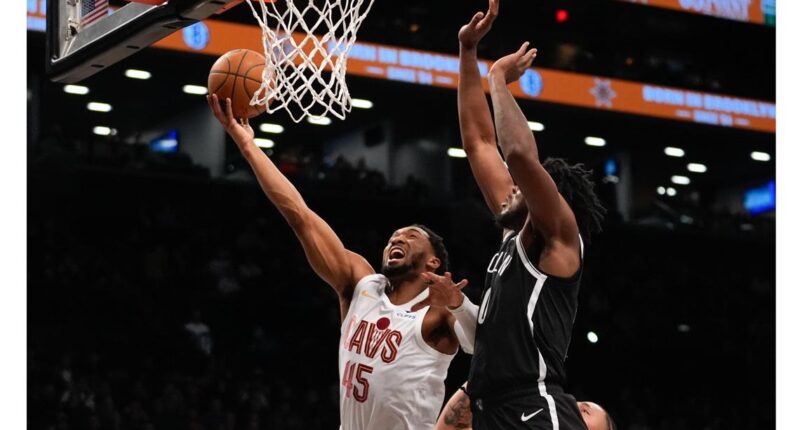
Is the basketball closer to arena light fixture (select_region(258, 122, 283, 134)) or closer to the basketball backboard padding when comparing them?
the basketball backboard padding

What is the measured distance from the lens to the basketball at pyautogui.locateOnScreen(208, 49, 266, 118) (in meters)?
5.37

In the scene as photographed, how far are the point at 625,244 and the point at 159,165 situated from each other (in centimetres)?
698

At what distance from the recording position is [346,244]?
51.2ft

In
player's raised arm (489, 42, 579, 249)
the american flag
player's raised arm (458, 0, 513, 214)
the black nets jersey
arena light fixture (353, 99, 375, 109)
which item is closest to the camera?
player's raised arm (489, 42, 579, 249)

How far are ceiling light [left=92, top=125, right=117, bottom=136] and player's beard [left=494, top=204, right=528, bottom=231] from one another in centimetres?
1254

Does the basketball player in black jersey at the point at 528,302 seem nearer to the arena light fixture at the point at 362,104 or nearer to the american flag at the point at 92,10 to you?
the american flag at the point at 92,10

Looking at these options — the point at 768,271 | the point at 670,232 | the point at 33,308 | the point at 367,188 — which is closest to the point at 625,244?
the point at 670,232

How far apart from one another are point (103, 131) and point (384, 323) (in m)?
12.0

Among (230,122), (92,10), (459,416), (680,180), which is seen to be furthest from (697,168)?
(92,10)

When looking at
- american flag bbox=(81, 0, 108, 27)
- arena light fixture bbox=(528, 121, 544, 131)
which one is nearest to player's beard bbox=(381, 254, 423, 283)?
american flag bbox=(81, 0, 108, 27)

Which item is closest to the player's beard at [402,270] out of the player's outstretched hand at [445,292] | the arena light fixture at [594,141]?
the player's outstretched hand at [445,292]

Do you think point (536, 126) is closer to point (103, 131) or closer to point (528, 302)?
point (103, 131)

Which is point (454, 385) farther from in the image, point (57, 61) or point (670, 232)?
point (57, 61)

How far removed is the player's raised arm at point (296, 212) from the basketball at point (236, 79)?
5 centimetres
